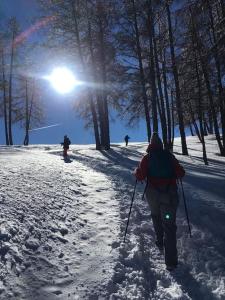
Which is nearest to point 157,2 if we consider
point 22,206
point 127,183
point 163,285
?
point 127,183

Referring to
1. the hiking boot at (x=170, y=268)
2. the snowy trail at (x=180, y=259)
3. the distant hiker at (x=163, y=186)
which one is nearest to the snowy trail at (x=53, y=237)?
the snowy trail at (x=180, y=259)

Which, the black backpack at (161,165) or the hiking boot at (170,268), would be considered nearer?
the hiking boot at (170,268)

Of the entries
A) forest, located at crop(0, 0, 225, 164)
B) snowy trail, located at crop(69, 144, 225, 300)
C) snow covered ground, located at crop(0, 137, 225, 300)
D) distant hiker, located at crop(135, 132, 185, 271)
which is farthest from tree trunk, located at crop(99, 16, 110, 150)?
distant hiker, located at crop(135, 132, 185, 271)

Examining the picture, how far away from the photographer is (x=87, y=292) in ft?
18.6

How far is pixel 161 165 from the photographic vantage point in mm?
7039

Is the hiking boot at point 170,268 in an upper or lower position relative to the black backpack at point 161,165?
lower

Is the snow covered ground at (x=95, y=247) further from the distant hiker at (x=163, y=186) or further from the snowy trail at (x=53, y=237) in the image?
the distant hiker at (x=163, y=186)

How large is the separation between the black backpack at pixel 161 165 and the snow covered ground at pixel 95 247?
1.46 m

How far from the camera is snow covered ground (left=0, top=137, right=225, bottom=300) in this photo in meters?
5.77

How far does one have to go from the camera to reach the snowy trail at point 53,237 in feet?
18.8

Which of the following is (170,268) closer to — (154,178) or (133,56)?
(154,178)

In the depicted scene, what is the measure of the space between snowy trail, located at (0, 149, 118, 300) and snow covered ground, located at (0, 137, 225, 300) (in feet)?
0.05

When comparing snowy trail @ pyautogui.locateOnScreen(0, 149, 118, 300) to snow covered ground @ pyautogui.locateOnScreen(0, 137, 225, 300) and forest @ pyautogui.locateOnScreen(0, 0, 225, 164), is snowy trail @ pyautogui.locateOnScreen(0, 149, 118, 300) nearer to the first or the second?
snow covered ground @ pyautogui.locateOnScreen(0, 137, 225, 300)


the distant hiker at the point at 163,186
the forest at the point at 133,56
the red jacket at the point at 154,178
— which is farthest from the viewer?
the forest at the point at 133,56
